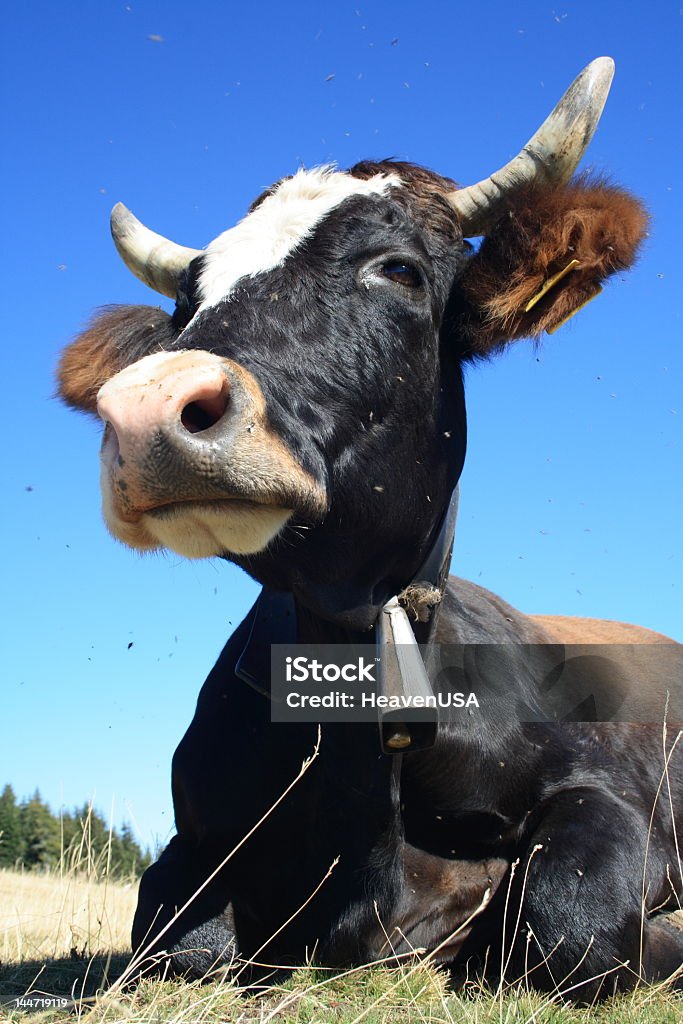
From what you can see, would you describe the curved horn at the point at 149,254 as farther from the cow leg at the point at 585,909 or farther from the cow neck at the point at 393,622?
the cow leg at the point at 585,909

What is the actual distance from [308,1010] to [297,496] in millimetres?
1657

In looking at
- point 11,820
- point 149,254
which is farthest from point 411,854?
point 11,820

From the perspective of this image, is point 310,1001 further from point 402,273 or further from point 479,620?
point 402,273

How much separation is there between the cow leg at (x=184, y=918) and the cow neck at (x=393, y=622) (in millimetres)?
843

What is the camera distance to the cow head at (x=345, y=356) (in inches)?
123

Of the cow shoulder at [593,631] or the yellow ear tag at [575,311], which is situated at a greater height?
the yellow ear tag at [575,311]

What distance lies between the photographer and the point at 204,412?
3.13 metres

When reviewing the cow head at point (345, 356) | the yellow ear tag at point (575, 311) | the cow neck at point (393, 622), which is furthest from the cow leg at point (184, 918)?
the yellow ear tag at point (575, 311)

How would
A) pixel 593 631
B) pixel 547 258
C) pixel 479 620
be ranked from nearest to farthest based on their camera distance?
pixel 547 258
pixel 479 620
pixel 593 631

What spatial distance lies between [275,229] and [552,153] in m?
1.11

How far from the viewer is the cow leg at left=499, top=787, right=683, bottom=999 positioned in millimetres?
3988

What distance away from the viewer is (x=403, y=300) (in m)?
4.03

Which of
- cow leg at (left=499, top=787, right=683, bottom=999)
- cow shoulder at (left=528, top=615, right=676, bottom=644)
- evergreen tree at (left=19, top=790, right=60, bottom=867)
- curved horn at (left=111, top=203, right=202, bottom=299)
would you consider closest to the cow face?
curved horn at (left=111, top=203, right=202, bottom=299)

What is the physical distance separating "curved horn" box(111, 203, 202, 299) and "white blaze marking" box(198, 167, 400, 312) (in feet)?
3.16
